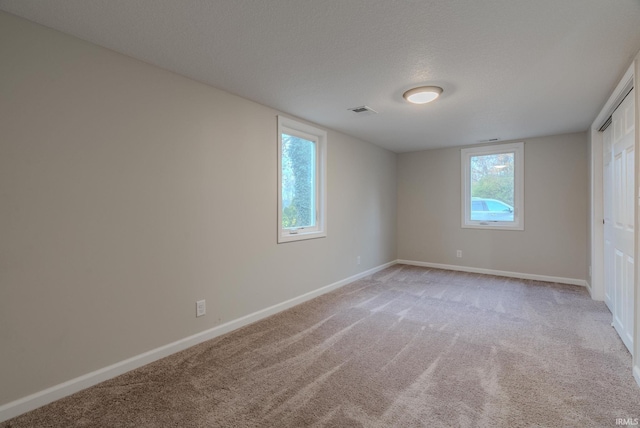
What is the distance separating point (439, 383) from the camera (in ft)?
6.70

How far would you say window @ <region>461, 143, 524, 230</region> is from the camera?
498 centimetres

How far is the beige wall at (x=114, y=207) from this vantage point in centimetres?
177

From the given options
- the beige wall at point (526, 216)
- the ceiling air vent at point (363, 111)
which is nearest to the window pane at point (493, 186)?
the beige wall at point (526, 216)

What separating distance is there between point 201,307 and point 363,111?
2702mm

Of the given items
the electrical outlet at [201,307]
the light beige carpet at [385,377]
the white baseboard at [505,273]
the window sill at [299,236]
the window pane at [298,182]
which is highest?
the window pane at [298,182]

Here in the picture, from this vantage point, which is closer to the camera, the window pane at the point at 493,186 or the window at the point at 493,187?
the window at the point at 493,187

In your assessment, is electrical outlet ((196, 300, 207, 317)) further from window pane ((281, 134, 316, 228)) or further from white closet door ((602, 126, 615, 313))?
white closet door ((602, 126, 615, 313))

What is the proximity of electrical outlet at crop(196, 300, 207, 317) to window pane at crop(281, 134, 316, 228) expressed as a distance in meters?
1.32

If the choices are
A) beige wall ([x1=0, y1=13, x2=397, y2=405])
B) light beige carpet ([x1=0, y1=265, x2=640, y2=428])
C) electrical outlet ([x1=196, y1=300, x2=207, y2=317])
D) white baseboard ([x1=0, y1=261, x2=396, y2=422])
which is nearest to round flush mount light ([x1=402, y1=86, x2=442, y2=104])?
beige wall ([x1=0, y1=13, x2=397, y2=405])

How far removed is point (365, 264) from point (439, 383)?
3131 mm

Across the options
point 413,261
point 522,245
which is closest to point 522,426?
point 522,245

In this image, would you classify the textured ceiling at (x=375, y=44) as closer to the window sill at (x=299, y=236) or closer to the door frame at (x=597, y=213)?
the door frame at (x=597, y=213)

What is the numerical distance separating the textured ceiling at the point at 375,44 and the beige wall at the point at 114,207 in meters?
0.26

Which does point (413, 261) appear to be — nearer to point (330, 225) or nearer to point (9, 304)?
point (330, 225)
